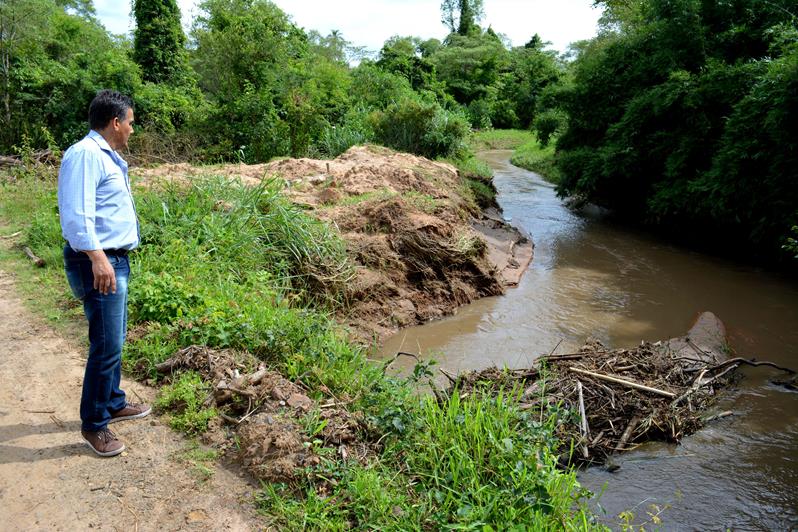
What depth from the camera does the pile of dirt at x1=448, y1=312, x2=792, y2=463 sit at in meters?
4.66

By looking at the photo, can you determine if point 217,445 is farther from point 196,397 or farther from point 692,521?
point 692,521

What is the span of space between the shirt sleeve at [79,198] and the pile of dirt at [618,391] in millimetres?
2831

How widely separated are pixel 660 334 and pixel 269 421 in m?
5.61

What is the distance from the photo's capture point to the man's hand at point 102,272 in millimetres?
2908

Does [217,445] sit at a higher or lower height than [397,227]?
lower

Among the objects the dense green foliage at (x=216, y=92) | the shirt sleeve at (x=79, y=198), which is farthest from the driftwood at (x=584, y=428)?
the dense green foliage at (x=216, y=92)

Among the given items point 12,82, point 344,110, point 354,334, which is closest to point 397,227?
point 354,334

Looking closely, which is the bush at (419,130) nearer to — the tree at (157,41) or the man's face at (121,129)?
the tree at (157,41)

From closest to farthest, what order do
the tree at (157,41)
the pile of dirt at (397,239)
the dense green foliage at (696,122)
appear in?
the pile of dirt at (397,239) < the dense green foliage at (696,122) < the tree at (157,41)

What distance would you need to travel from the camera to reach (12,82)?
13.7 metres

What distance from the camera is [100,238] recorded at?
302 centimetres

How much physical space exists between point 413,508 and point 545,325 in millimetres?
5010

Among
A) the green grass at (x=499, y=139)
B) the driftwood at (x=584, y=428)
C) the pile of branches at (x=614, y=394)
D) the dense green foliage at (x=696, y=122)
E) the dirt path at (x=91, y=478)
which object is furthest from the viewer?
the green grass at (x=499, y=139)

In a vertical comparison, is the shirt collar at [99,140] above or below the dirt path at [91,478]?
above
